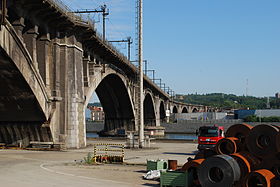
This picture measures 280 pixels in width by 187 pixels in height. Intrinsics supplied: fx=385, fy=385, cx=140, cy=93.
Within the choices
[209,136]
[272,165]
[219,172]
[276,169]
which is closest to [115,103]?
[209,136]

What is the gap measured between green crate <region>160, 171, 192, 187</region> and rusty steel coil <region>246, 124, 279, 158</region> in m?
2.78

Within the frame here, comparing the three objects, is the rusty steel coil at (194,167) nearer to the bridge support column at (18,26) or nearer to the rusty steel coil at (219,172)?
the rusty steel coil at (219,172)

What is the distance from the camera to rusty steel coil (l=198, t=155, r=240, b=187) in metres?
14.1

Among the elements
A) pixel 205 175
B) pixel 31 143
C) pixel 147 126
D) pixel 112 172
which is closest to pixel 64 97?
pixel 31 143

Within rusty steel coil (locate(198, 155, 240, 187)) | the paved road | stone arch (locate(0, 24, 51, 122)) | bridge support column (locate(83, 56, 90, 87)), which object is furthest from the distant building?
rusty steel coil (locate(198, 155, 240, 187))

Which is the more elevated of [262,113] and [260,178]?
[262,113]

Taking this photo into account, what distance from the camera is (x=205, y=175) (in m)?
14.8

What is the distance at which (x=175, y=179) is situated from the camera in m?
15.7

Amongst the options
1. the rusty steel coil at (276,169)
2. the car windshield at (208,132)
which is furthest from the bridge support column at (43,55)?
the rusty steel coil at (276,169)

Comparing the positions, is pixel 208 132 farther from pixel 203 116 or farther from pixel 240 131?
pixel 203 116

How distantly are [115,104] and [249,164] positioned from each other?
6628 cm

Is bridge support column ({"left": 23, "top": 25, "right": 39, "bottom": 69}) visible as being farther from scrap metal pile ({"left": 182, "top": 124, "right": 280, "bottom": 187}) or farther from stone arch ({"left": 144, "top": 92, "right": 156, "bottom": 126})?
stone arch ({"left": 144, "top": 92, "right": 156, "bottom": 126})

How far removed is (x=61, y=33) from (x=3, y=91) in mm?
8441

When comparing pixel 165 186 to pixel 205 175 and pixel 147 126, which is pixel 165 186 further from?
pixel 147 126
